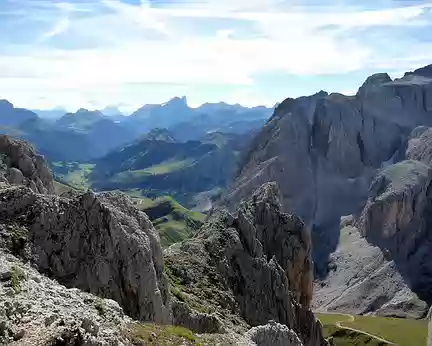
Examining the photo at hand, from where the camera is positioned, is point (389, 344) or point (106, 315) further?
point (389, 344)

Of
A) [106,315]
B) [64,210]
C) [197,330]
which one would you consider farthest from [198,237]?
[106,315]

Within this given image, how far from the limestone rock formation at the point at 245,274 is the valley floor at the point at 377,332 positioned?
8975 cm

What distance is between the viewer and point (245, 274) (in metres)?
75.6

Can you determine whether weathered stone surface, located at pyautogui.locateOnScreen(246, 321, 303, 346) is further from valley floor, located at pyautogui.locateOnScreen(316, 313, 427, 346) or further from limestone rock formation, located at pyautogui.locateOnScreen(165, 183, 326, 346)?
valley floor, located at pyautogui.locateOnScreen(316, 313, 427, 346)

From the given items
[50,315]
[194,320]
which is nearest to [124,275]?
[194,320]

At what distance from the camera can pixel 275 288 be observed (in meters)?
75.6

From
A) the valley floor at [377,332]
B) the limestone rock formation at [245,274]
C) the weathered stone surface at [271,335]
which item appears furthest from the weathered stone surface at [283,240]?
the valley floor at [377,332]

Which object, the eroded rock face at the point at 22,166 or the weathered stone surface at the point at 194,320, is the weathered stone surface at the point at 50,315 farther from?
the eroded rock face at the point at 22,166

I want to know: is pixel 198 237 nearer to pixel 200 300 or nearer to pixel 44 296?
pixel 200 300

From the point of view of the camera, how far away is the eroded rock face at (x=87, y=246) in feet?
149

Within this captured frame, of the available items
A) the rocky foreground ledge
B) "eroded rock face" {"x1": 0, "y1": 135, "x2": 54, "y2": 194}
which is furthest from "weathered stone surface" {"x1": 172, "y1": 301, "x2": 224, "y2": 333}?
"eroded rock face" {"x1": 0, "y1": 135, "x2": 54, "y2": 194}

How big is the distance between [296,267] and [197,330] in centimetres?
4018

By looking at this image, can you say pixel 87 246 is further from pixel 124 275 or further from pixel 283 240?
pixel 283 240

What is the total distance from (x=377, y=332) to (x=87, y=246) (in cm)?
15592
